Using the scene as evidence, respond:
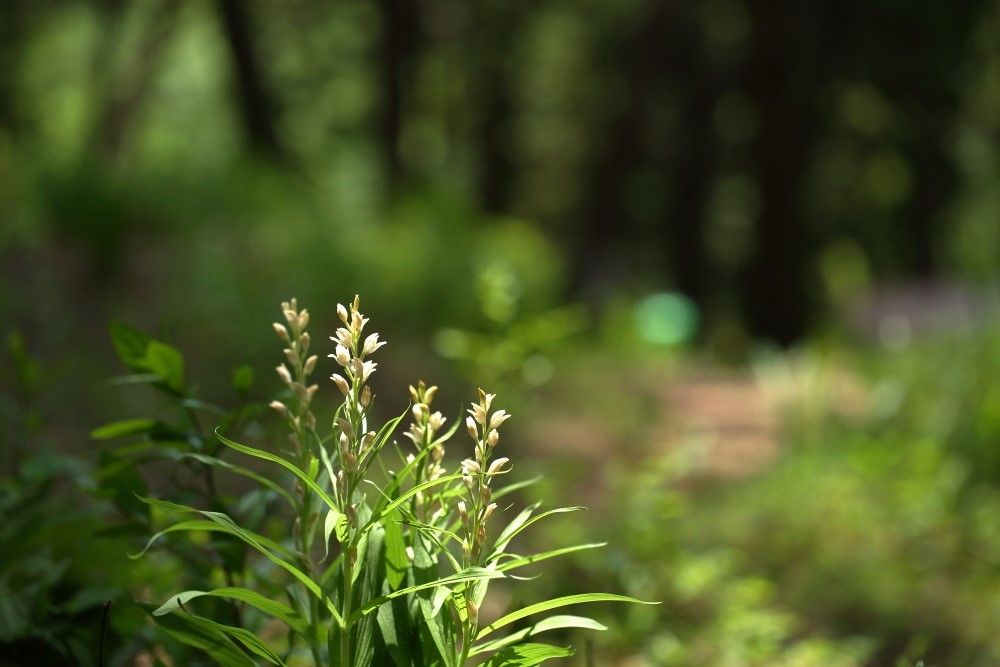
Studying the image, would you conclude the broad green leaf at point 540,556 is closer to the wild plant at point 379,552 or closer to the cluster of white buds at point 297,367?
the wild plant at point 379,552

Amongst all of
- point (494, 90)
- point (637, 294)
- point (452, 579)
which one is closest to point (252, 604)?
point (452, 579)

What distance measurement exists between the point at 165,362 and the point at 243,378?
0.15m

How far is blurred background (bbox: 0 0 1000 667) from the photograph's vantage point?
11.8 ft

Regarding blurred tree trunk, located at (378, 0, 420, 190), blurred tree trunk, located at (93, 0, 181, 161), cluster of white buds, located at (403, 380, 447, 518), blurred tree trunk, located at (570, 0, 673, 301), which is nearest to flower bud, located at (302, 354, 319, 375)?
cluster of white buds, located at (403, 380, 447, 518)

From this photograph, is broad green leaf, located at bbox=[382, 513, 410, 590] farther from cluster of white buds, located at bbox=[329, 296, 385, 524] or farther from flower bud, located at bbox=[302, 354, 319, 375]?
flower bud, located at bbox=[302, 354, 319, 375]

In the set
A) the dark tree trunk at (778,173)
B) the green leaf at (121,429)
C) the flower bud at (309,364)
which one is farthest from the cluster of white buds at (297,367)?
the dark tree trunk at (778,173)

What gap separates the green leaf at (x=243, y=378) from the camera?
2.12 meters

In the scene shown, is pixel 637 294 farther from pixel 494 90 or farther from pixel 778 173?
pixel 778 173

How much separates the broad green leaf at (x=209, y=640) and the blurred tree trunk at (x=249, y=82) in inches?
396

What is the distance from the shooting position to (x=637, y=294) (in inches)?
696

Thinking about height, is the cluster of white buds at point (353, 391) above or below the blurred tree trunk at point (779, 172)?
below

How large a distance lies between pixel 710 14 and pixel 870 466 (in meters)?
14.0

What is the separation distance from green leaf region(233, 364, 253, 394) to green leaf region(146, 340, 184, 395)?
0.10 meters

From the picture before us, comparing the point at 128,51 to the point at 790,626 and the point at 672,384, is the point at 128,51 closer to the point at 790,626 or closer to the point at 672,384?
the point at 672,384
